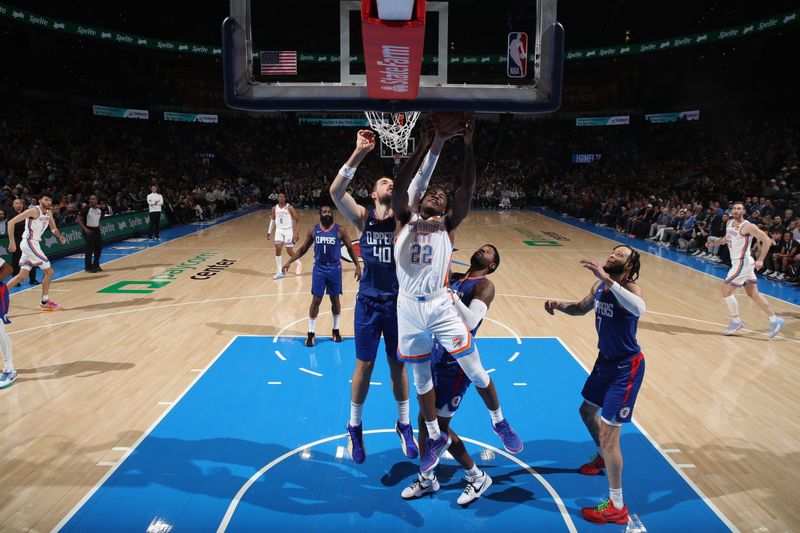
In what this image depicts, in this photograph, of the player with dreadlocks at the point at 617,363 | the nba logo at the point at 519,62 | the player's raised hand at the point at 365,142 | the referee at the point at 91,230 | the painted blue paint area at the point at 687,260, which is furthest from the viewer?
the referee at the point at 91,230

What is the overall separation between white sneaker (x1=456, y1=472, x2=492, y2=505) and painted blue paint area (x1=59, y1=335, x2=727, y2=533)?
2.4 inches

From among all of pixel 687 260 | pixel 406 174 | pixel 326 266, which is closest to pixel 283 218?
pixel 326 266

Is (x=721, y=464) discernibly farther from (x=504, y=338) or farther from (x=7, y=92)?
(x=7, y=92)

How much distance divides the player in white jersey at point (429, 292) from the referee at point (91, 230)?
11289 millimetres

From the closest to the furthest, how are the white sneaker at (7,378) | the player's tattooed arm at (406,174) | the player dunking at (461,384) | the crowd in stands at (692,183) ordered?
the player's tattooed arm at (406,174)
the player dunking at (461,384)
the white sneaker at (7,378)
the crowd in stands at (692,183)

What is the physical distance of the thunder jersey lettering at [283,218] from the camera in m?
12.6

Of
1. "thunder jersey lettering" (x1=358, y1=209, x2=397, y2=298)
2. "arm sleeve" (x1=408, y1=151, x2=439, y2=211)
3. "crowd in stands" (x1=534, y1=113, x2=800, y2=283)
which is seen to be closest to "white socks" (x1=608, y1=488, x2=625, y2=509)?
"thunder jersey lettering" (x1=358, y1=209, x2=397, y2=298)

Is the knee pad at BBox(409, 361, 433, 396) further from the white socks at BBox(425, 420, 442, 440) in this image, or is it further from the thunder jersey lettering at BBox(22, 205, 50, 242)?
the thunder jersey lettering at BBox(22, 205, 50, 242)

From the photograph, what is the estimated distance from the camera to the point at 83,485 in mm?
4629

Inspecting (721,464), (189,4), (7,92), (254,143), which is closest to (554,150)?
(254,143)

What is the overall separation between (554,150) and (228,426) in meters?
35.7

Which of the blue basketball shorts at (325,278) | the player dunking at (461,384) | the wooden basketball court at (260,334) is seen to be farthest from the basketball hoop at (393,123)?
the player dunking at (461,384)

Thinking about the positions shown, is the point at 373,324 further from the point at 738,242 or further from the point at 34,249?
the point at 34,249

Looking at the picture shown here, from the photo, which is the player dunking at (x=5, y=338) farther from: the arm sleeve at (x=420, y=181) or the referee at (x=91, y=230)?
the referee at (x=91, y=230)
